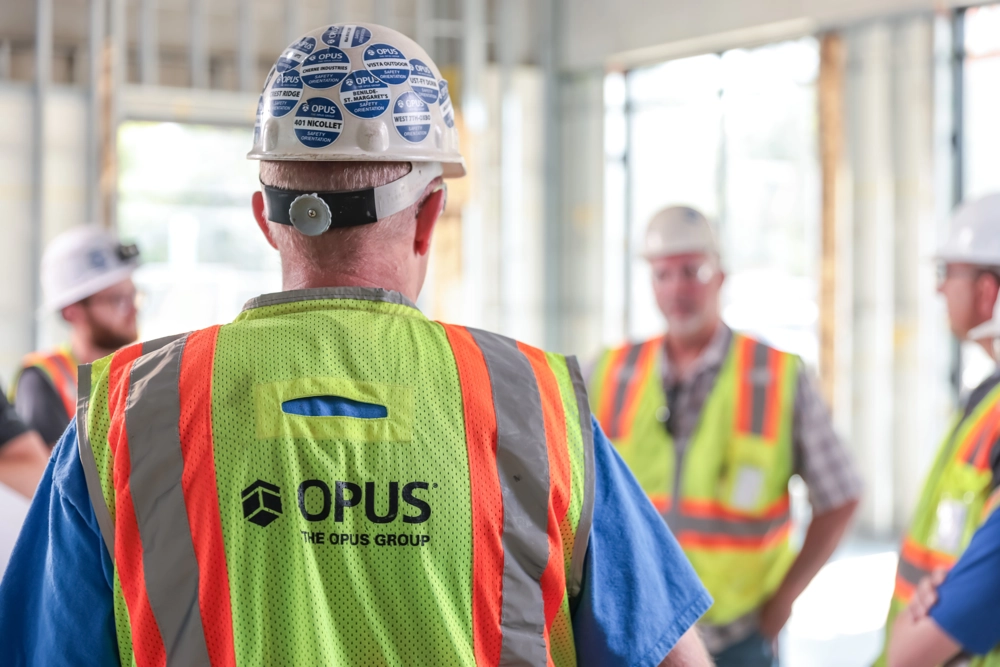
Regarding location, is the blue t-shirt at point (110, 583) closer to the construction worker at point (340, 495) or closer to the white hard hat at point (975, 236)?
the construction worker at point (340, 495)

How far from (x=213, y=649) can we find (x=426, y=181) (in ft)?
2.29

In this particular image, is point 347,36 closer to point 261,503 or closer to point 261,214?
point 261,214

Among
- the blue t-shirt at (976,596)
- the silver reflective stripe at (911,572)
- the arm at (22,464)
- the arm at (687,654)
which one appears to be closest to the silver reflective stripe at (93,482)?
the arm at (687,654)

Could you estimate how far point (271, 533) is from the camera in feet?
4.19

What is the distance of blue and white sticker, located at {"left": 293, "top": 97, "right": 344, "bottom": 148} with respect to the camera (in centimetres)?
145

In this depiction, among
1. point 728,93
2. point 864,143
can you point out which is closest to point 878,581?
point 864,143

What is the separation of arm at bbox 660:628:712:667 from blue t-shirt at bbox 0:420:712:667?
22mm

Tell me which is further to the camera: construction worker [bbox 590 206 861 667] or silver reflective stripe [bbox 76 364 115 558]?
construction worker [bbox 590 206 861 667]

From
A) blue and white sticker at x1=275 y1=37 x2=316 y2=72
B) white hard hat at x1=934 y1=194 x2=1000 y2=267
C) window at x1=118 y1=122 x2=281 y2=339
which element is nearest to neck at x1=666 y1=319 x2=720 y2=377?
white hard hat at x1=934 y1=194 x2=1000 y2=267

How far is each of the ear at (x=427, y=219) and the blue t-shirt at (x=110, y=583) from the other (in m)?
0.37

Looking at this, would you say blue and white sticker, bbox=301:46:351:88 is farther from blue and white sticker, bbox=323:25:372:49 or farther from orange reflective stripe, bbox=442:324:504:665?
orange reflective stripe, bbox=442:324:504:665

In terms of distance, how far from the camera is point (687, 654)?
1.43m

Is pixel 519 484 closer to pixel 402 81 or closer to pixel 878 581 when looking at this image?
pixel 402 81

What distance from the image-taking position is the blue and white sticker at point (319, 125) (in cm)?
145
